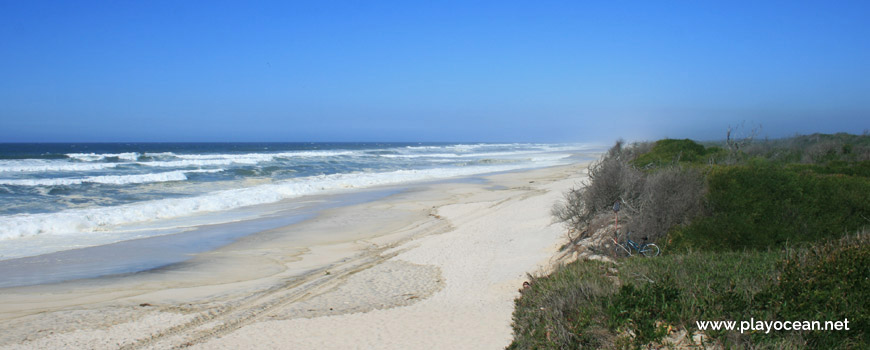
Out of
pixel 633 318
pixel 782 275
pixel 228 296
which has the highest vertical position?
pixel 782 275

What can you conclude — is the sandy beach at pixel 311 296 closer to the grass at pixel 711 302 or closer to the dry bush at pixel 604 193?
the dry bush at pixel 604 193

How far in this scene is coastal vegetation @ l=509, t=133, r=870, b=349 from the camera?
401 cm

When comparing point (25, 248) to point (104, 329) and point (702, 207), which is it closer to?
point (104, 329)

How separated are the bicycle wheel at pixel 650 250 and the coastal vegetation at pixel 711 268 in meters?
0.17

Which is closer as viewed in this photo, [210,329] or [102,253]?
[210,329]

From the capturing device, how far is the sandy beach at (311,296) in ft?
20.0

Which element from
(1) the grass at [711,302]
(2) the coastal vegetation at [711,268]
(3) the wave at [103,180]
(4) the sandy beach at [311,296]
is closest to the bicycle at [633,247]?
(2) the coastal vegetation at [711,268]

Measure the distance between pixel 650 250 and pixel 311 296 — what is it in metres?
5.09

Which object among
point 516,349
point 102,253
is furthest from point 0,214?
point 516,349

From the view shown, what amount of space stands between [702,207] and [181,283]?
341 inches

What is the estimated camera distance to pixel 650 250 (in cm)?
759

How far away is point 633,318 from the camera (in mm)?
4289

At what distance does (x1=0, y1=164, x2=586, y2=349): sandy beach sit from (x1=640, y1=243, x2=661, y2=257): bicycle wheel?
1628 millimetres

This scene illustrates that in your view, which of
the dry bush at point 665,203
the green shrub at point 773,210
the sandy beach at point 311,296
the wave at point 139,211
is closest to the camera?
the sandy beach at point 311,296
